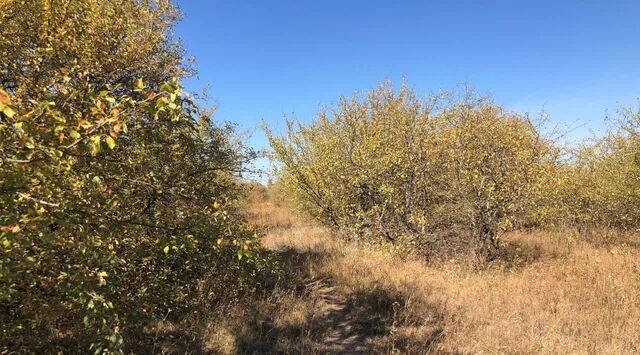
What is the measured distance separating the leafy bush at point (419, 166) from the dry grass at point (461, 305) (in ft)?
4.43

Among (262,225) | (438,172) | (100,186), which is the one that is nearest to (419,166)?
(438,172)

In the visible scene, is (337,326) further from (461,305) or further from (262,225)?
(262,225)

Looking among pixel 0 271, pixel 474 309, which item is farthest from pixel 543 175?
pixel 0 271

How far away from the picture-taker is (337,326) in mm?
7934

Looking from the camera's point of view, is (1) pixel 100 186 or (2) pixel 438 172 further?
(2) pixel 438 172

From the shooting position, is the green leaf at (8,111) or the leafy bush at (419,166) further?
the leafy bush at (419,166)

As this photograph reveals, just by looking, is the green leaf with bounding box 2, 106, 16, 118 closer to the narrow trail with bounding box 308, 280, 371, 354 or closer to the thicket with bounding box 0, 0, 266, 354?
the thicket with bounding box 0, 0, 266, 354

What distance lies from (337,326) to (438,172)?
6405mm

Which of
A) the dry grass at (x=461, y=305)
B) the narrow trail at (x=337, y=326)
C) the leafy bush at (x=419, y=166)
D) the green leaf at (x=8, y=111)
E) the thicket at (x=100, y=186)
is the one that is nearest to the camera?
the green leaf at (x=8, y=111)

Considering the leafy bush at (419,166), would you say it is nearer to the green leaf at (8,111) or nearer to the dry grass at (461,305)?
the dry grass at (461,305)

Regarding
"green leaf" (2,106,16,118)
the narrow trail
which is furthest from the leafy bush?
"green leaf" (2,106,16,118)

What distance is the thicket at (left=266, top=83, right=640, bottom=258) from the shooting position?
11.5 m

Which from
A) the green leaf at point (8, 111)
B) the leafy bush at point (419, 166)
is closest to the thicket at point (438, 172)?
the leafy bush at point (419, 166)

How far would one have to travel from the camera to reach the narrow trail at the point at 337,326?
6.95 m
